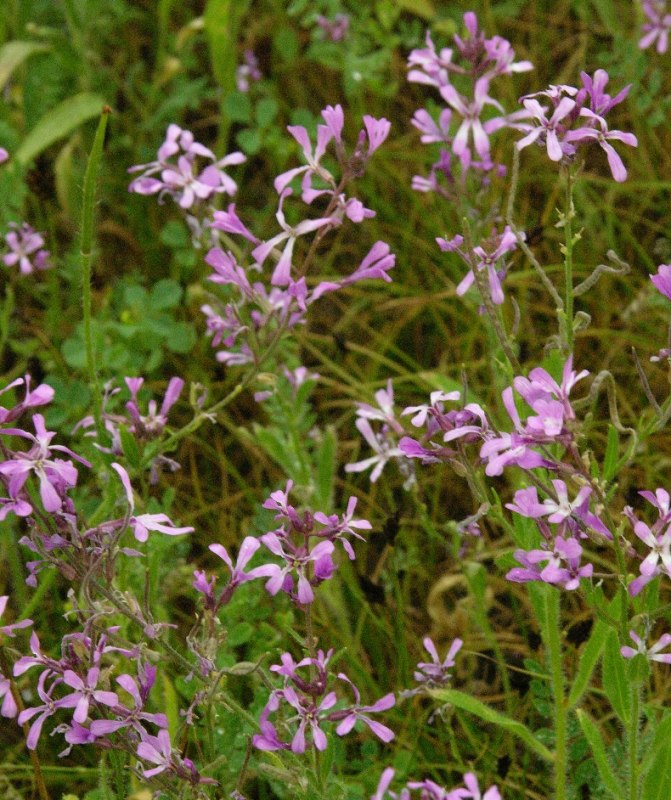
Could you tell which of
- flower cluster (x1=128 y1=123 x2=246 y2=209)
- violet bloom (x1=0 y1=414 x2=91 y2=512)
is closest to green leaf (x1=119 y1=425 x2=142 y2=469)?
violet bloom (x1=0 y1=414 x2=91 y2=512)

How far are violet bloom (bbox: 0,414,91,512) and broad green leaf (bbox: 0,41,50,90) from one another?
7.07 ft

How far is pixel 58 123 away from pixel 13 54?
28cm

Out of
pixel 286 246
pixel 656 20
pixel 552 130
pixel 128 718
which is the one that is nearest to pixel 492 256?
pixel 552 130

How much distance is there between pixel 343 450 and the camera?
118 inches

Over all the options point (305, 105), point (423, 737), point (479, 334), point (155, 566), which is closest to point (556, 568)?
point (155, 566)

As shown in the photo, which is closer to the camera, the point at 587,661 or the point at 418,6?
the point at 587,661

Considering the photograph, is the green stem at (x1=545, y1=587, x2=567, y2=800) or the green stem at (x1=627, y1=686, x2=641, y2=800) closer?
the green stem at (x1=627, y1=686, x2=641, y2=800)

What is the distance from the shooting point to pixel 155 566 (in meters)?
1.95

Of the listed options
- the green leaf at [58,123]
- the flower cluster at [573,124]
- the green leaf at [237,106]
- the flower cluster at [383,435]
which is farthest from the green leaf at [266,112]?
the flower cluster at [573,124]

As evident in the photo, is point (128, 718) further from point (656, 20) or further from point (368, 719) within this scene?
point (656, 20)

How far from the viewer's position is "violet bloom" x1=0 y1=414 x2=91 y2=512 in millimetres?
1448

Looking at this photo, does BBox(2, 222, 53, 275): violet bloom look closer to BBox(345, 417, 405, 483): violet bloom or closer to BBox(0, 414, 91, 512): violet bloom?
BBox(345, 417, 405, 483): violet bloom

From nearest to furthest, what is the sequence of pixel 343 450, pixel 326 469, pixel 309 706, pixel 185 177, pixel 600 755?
1. pixel 309 706
2. pixel 600 755
3. pixel 185 177
4. pixel 326 469
5. pixel 343 450

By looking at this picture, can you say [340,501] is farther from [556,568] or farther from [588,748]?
[556,568]
